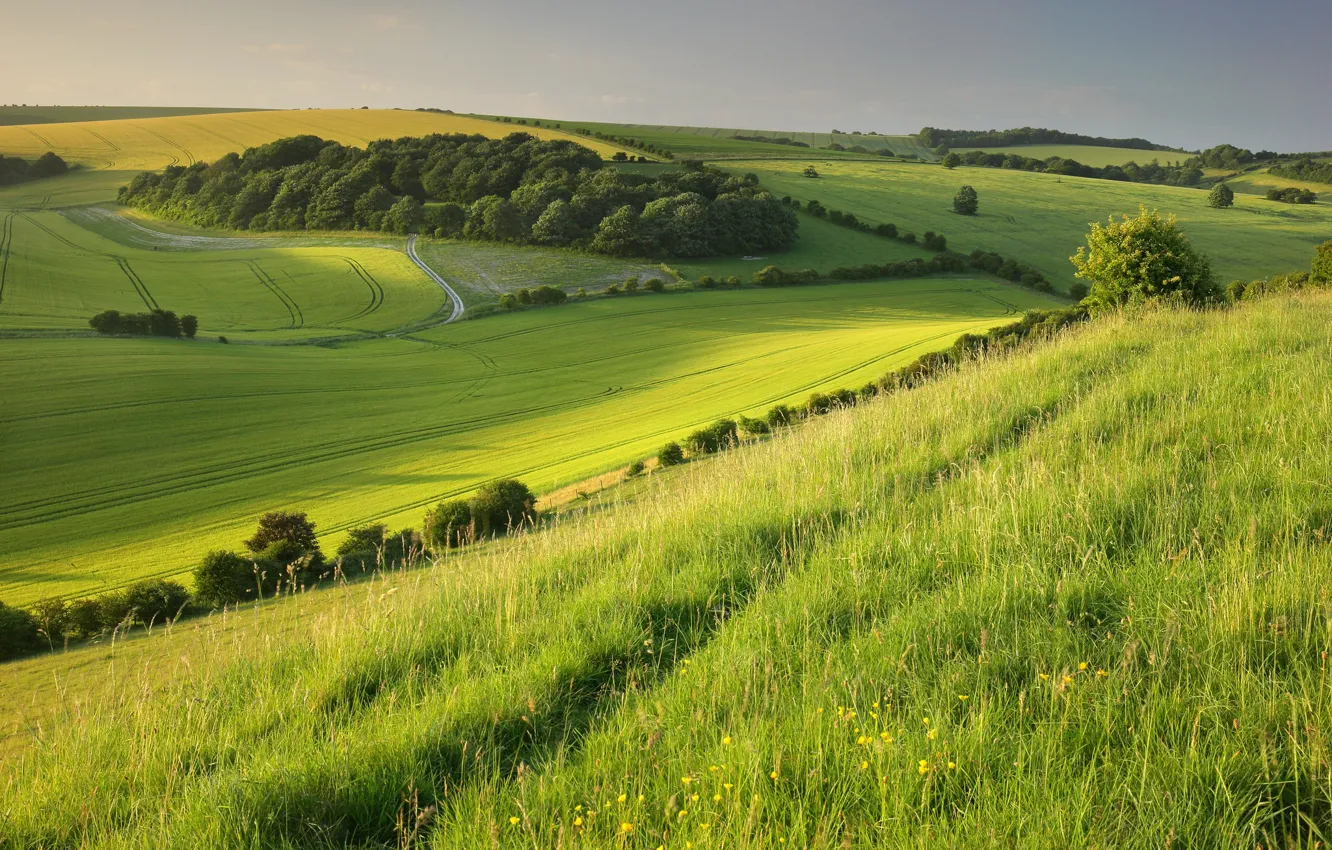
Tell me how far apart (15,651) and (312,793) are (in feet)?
52.8

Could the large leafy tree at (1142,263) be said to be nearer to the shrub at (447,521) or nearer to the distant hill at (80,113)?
the shrub at (447,521)

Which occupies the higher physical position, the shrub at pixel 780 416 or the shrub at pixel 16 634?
the shrub at pixel 780 416

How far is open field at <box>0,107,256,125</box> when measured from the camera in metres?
126

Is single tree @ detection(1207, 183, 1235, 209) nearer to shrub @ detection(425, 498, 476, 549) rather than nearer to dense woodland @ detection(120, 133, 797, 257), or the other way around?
dense woodland @ detection(120, 133, 797, 257)

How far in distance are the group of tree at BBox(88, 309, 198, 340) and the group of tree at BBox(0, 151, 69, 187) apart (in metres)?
69.2

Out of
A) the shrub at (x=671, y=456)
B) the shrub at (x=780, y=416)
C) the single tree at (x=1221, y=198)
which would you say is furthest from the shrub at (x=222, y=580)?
the single tree at (x=1221, y=198)

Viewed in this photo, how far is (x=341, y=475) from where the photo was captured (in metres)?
30.2

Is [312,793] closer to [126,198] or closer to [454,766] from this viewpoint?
[454,766]

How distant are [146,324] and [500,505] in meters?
40.4

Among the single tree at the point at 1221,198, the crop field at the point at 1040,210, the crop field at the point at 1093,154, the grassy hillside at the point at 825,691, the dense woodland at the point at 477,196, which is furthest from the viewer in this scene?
the crop field at the point at 1093,154

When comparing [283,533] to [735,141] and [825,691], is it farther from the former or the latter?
[735,141]

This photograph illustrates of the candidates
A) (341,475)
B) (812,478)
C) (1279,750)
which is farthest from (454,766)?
(341,475)

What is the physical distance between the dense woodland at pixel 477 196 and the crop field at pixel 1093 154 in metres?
84.2

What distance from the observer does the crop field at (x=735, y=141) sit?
11600cm
